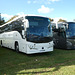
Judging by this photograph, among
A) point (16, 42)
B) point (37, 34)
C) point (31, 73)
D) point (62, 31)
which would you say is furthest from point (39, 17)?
point (31, 73)

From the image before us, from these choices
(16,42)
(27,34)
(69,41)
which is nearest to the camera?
(27,34)

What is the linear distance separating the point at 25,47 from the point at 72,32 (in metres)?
6.18

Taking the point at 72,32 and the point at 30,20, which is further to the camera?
the point at 72,32

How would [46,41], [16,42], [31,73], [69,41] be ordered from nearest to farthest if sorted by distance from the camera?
[31,73] < [46,41] < [16,42] < [69,41]

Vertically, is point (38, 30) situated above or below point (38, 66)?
above

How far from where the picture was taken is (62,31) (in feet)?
43.9

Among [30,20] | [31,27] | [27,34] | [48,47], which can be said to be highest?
[30,20]

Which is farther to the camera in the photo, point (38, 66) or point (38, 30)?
point (38, 30)

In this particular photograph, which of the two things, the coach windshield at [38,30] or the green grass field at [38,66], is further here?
the coach windshield at [38,30]

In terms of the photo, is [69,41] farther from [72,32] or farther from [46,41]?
[46,41]

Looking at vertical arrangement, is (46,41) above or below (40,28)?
below

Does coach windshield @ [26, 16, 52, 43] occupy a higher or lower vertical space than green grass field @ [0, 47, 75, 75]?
higher

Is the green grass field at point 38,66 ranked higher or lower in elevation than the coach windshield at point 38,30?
lower

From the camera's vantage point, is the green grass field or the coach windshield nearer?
the green grass field
